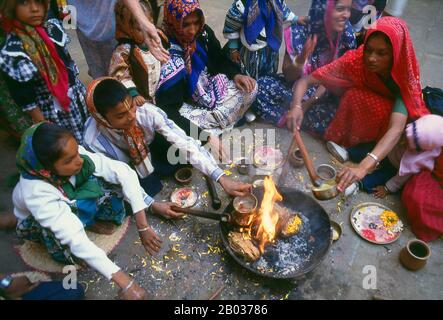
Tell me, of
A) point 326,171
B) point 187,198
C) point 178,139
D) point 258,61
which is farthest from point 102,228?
point 258,61

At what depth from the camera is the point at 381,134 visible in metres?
3.71

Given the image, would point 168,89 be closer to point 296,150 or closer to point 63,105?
point 63,105

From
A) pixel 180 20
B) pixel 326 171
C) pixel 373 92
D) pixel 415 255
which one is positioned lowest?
pixel 415 255

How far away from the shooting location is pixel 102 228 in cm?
331

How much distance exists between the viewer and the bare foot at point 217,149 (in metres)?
3.79

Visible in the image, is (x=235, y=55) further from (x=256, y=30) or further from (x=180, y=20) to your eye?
(x=180, y=20)

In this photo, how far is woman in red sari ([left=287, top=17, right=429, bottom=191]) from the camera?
311cm

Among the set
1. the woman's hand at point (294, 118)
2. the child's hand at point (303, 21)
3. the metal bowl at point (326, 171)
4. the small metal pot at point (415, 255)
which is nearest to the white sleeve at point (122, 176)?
the woman's hand at point (294, 118)

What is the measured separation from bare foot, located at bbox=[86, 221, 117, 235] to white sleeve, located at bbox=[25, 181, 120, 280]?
2.86 feet

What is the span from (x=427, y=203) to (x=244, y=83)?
8.41 feet

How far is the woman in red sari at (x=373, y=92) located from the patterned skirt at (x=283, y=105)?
0.17 m

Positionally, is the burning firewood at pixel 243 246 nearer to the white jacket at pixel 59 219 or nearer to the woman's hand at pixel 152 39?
the white jacket at pixel 59 219

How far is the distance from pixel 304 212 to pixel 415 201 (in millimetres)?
1099
